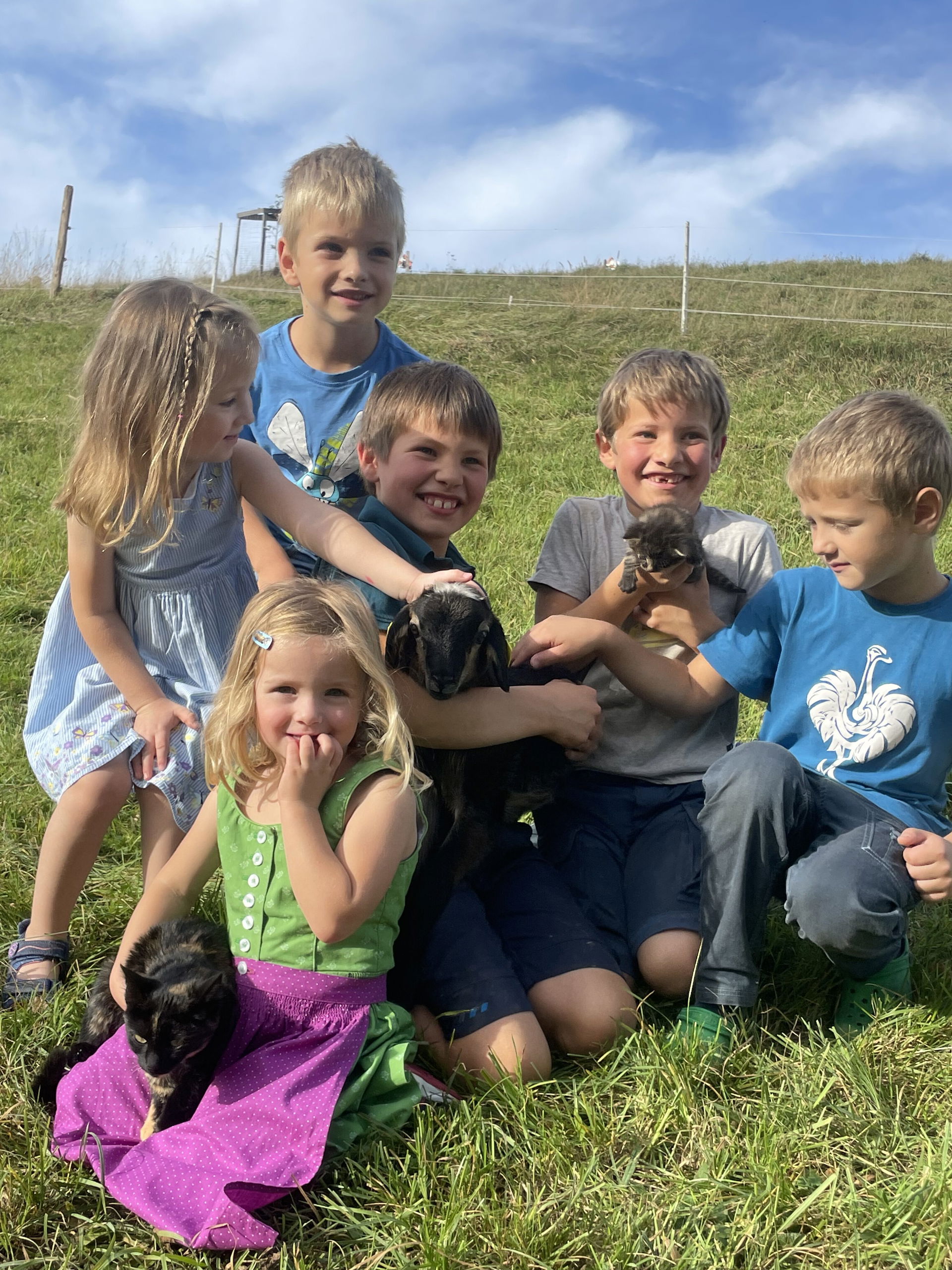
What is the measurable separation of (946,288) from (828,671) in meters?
21.1

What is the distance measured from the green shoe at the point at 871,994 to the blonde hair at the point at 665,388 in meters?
1.97

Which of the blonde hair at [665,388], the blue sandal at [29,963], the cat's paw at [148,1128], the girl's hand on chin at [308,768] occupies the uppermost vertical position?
the blonde hair at [665,388]

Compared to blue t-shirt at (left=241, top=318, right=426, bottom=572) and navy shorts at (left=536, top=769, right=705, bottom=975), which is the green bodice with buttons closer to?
navy shorts at (left=536, top=769, right=705, bottom=975)

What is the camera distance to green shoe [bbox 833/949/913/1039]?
3139 mm

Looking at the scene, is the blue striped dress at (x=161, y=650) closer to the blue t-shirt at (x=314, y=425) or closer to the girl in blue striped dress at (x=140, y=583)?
the girl in blue striped dress at (x=140, y=583)

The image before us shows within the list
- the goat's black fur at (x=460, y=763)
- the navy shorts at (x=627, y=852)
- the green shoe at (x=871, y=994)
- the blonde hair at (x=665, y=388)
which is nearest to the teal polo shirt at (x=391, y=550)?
the goat's black fur at (x=460, y=763)

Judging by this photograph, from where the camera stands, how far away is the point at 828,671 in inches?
132

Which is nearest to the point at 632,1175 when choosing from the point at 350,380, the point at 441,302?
the point at 350,380

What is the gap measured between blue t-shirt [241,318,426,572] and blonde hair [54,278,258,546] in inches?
32.5

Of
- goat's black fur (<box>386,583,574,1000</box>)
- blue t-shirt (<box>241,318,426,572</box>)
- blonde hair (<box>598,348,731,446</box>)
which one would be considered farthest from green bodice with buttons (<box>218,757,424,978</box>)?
blonde hair (<box>598,348,731,446</box>)

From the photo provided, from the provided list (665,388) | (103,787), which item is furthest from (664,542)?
(103,787)

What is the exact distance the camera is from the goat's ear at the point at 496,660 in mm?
3430

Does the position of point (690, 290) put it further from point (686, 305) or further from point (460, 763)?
point (460, 763)

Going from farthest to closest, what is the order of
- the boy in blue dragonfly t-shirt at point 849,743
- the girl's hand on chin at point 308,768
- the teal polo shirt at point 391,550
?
the teal polo shirt at point 391,550, the boy in blue dragonfly t-shirt at point 849,743, the girl's hand on chin at point 308,768
